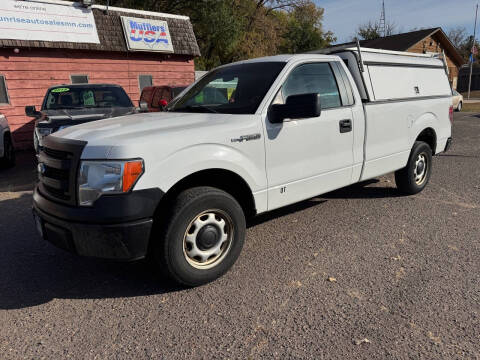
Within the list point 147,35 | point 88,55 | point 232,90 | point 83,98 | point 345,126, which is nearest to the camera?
point 232,90

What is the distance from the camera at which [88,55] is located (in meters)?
12.9

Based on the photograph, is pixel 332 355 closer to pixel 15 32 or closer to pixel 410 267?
pixel 410 267

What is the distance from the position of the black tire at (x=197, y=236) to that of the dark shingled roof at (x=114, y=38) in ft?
36.3

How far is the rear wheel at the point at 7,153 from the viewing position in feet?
27.9

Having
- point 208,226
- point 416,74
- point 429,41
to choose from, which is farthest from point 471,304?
point 429,41

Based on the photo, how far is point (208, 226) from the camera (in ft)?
10.4

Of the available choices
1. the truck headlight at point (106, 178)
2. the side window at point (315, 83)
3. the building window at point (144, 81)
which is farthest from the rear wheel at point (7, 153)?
the side window at point (315, 83)

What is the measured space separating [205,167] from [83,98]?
5.95 m

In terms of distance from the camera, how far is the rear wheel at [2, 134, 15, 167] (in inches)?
335

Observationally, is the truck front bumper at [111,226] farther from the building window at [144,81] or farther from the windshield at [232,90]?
the building window at [144,81]

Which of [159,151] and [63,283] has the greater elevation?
[159,151]

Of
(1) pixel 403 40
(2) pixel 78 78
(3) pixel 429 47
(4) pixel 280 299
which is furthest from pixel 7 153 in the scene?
(3) pixel 429 47

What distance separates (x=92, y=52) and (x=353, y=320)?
13.1m

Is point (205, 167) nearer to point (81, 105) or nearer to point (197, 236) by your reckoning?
point (197, 236)
